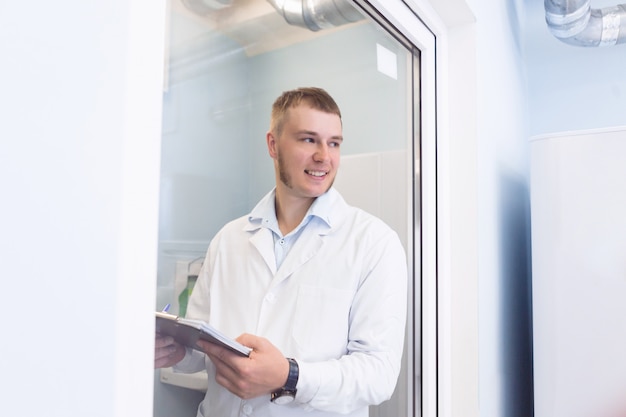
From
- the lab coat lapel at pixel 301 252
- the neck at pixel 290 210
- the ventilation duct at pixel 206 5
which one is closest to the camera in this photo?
the lab coat lapel at pixel 301 252

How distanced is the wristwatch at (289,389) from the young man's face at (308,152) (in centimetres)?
52

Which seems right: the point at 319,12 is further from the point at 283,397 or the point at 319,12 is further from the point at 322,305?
the point at 283,397

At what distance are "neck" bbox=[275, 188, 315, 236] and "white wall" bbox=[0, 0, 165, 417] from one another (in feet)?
2.72

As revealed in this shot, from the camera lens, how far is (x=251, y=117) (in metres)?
1.95

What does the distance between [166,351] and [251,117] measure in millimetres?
1363

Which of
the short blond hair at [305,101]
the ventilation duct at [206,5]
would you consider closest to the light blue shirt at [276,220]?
the short blond hair at [305,101]

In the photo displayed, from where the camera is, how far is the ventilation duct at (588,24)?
5.12ft

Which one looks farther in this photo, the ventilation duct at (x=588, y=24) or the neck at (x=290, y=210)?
the ventilation duct at (x=588, y=24)

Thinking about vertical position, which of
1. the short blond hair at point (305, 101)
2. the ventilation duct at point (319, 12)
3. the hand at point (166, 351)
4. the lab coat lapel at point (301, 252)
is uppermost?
the ventilation duct at point (319, 12)

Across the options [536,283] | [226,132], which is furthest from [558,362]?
[226,132]

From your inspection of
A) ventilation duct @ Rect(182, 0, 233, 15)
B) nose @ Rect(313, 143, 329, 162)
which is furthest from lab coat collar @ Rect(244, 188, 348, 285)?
ventilation duct @ Rect(182, 0, 233, 15)

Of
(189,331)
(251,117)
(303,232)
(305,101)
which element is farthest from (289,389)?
(251,117)

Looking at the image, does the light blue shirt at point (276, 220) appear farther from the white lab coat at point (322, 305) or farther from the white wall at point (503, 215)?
the white wall at point (503, 215)

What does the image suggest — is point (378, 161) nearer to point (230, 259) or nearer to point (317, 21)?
point (317, 21)
